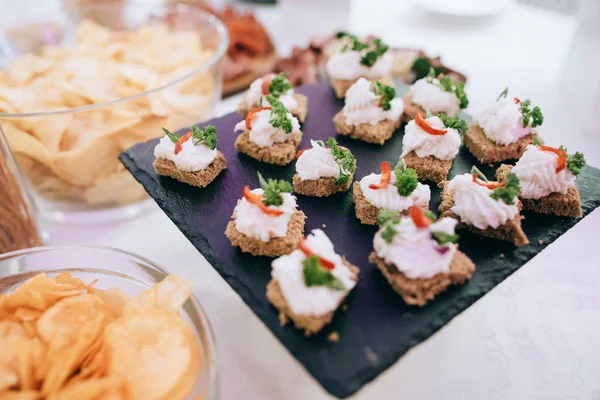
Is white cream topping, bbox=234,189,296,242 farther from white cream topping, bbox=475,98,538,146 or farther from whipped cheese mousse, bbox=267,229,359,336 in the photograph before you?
white cream topping, bbox=475,98,538,146

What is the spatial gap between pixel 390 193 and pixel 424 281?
39cm

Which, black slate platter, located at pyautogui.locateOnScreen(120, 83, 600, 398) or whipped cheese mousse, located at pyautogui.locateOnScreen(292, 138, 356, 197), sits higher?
whipped cheese mousse, located at pyautogui.locateOnScreen(292, 138, 356, 197)

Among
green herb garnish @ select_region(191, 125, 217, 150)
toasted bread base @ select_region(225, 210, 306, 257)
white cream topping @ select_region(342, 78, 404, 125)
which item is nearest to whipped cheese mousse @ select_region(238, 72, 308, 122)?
white cream topping @ select_region(342, 78, 404, 125)

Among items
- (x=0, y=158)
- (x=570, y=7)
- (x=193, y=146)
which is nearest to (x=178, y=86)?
(x=193, y=146)

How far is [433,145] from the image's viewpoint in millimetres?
2111

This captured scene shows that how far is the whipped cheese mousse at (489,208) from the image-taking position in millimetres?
1777

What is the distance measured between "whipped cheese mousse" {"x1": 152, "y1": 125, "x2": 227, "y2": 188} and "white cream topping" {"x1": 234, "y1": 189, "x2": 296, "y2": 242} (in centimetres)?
37

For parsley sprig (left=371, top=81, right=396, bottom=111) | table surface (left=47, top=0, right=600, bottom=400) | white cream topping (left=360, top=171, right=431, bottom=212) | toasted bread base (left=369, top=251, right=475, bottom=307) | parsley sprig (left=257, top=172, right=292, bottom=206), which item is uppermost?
parsley sprig (left=371, top=81, right=396, bottom=111)

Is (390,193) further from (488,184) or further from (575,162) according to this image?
(575,162)

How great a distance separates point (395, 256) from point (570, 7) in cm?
415

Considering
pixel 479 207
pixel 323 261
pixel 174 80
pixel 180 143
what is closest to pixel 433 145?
pixel 479 207

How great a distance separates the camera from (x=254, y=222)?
67.8 inches

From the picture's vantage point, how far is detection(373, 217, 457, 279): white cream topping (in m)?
1.60

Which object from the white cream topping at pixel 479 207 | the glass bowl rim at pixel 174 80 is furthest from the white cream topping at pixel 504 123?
the glass bowl rim at pixel 174 80
